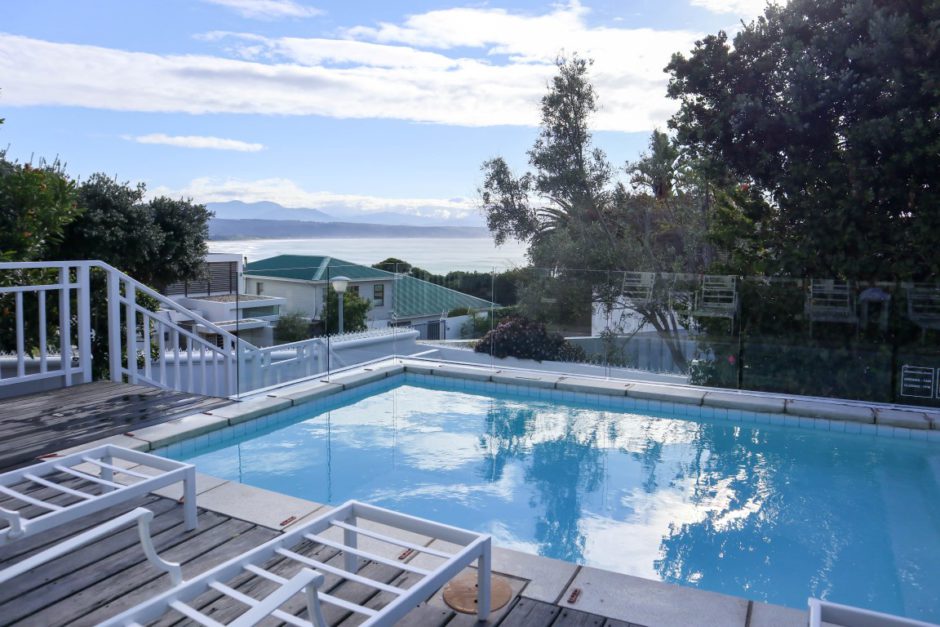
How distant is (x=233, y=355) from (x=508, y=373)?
311 centimetres

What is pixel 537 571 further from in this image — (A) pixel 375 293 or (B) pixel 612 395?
(A) pixel 375 293

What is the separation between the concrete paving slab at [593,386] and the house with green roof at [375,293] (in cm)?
137

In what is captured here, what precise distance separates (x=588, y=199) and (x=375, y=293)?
939 cm

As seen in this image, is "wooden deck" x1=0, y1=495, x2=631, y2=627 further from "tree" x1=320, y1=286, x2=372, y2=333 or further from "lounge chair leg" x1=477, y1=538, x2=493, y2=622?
"tree" x1=320, y1=286, x2=372, y2=333

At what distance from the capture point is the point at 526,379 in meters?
8.03

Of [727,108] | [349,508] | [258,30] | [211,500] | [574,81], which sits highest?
[258,30]

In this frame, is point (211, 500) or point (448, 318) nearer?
point (211, 500)

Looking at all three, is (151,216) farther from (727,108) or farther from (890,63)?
(890,63)

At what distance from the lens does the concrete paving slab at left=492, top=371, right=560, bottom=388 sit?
7.89 meters

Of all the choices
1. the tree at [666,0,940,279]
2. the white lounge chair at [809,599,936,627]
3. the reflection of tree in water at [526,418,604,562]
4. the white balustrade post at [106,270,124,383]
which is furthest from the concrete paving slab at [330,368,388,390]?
the white lounge chair at [809,599,936,627]

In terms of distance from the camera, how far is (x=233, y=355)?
6730 mm

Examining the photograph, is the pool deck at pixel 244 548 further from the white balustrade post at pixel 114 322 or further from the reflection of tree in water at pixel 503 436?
the reflection of tree in water at pixel 503 436

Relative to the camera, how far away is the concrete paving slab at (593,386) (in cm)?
757

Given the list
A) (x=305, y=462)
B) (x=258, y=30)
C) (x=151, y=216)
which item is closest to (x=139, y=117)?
(x=258, y=30)
